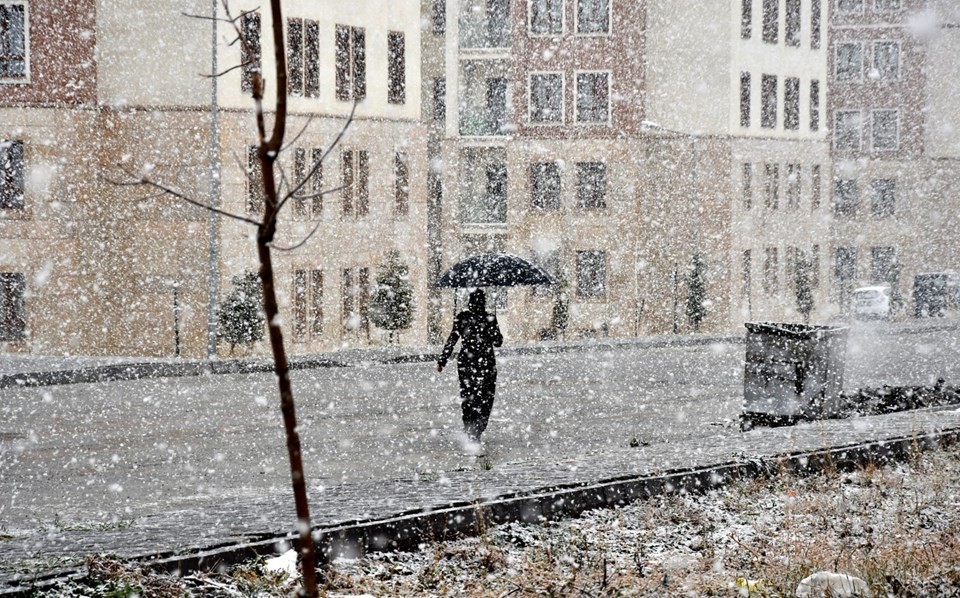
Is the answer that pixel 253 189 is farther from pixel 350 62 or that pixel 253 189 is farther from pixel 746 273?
pixel 746 273

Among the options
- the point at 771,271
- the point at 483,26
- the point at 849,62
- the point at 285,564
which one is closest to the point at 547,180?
the point at 483,26

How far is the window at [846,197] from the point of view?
62344 millimetres

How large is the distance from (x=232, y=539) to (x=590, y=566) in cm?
183

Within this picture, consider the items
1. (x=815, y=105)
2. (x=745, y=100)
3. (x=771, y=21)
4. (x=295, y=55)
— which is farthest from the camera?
(x=815, y=105)

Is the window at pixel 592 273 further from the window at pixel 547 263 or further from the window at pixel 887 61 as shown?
the window at pixel 887 61

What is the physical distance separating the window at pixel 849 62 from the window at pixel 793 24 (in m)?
12.9

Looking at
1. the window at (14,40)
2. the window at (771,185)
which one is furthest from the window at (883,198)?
the window at (14,40)

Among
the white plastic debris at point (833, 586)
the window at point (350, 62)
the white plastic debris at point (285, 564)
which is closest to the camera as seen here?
the white plastic debris at point (833, 586)

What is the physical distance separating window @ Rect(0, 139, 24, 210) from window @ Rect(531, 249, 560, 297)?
18.2 meters

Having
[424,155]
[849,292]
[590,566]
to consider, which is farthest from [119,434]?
[849,292]

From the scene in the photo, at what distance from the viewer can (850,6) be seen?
62562mm

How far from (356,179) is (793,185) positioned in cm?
2163

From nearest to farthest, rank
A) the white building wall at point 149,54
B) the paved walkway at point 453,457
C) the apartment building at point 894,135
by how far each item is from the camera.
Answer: the paved walkway at point 453,457, the white building wall at point 149,54, the apartment building at point 894,135

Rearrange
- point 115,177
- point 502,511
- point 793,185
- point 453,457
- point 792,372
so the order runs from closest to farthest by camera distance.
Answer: point 502,511
point 453,457
point 792,372
point 115,177
point 793,185
